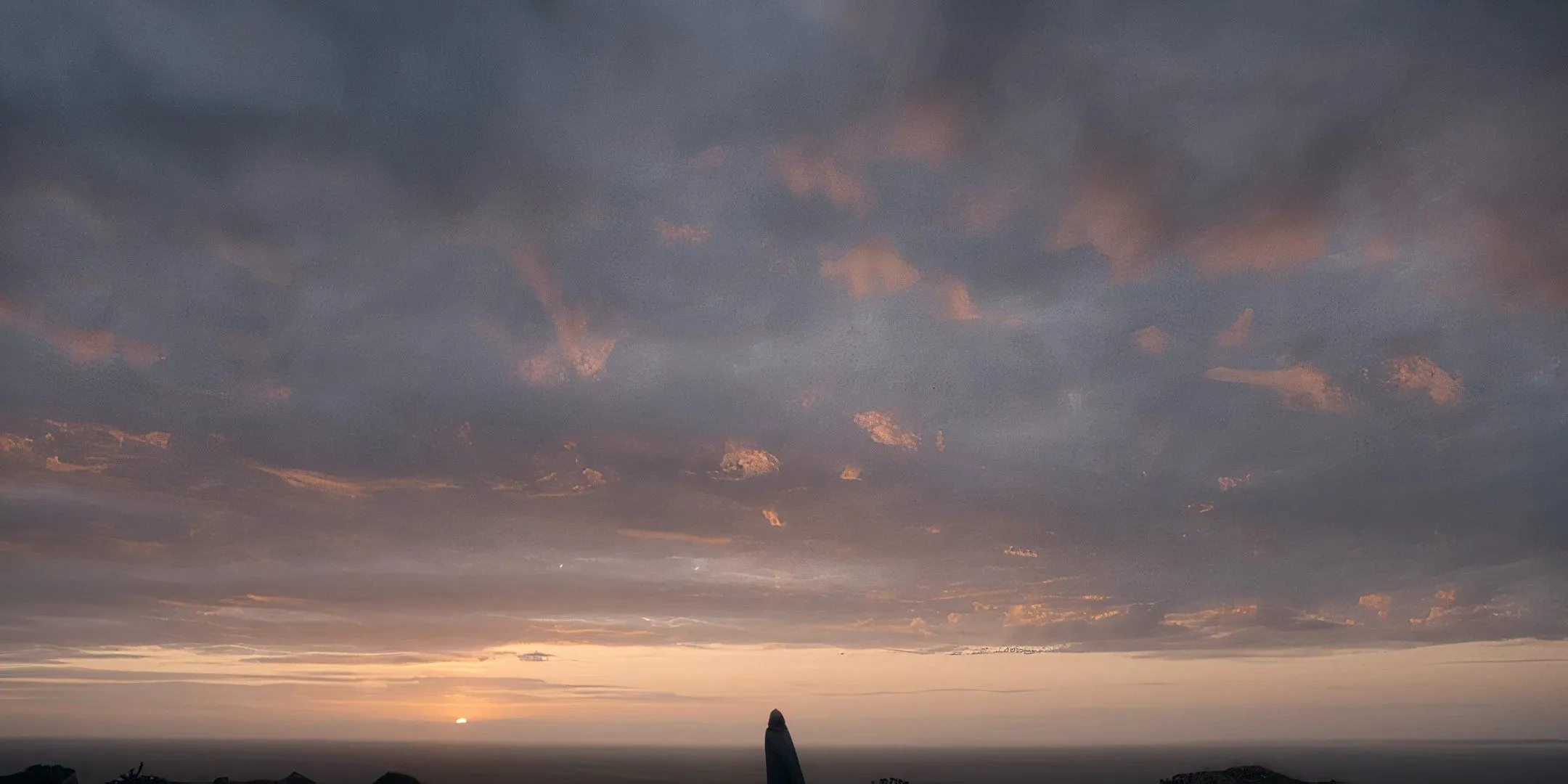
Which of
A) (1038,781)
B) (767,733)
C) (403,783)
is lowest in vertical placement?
(1038,781)

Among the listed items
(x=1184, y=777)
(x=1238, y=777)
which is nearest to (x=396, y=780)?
(x=1184, y=777)

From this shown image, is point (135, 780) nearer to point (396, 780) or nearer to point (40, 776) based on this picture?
point (40, 776)

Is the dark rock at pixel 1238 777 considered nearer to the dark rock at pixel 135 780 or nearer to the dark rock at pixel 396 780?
the dark rock at pixel 396 780

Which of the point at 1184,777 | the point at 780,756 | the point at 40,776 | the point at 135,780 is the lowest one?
the point at 40,776

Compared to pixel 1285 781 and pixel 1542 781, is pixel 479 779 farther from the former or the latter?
pixel 1542 781

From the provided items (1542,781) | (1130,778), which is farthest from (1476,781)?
(1130,778)

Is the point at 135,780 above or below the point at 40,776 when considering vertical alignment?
above

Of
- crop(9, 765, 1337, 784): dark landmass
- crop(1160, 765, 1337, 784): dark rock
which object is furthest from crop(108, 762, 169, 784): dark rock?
crop(1160, 765, 1337, 784): dark rock
